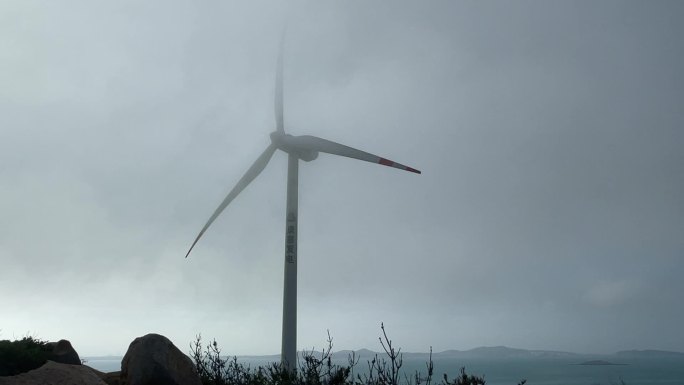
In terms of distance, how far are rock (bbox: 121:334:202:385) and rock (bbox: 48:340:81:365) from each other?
79.6 inches

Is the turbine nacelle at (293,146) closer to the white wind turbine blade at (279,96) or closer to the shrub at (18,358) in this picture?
the white wind turbine blade at (279,96)

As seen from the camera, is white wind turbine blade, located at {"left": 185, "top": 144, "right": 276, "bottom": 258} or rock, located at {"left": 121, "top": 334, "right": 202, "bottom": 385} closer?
rock, located at {"left": 121, "top": 334, "right": 202, "bottom": 385}

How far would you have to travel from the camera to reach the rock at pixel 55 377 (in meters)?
16.8

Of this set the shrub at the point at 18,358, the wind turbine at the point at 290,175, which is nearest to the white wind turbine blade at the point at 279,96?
the wind turbine at the point at 290,175

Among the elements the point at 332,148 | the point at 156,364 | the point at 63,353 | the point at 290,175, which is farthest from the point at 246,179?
the point at 156,364

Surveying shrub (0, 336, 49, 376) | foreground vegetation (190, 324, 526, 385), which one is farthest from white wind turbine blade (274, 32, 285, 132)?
shrub (0, 336, 49, 376)

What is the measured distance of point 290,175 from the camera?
36.6 meters

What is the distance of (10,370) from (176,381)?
17.7ft

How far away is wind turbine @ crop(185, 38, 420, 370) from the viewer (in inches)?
1303

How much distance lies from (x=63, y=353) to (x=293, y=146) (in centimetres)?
2012

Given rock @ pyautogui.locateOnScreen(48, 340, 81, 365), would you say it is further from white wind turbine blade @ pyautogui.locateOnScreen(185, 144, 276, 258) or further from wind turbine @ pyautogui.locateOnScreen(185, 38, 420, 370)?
white wind turbine blade @ pyautogui.locateOnScreen(185, 144, 276, 258)

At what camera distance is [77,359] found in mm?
21938

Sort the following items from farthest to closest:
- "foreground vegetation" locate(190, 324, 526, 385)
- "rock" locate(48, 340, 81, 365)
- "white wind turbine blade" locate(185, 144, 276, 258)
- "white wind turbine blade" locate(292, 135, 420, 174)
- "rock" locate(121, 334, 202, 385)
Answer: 1. "white wind turbine blade" locate(185, 144, 276, 258)
2. "white wind turbine blade" locate(292, 135, 420, 174)
3. "rock" locate(48, 340, 81, 365)
4. "rock" locate(121, 334, 202, 385)
5. "foreground vegetation" locate(190, 324, 526, 385)

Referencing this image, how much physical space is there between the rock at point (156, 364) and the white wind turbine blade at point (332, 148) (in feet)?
56.9
